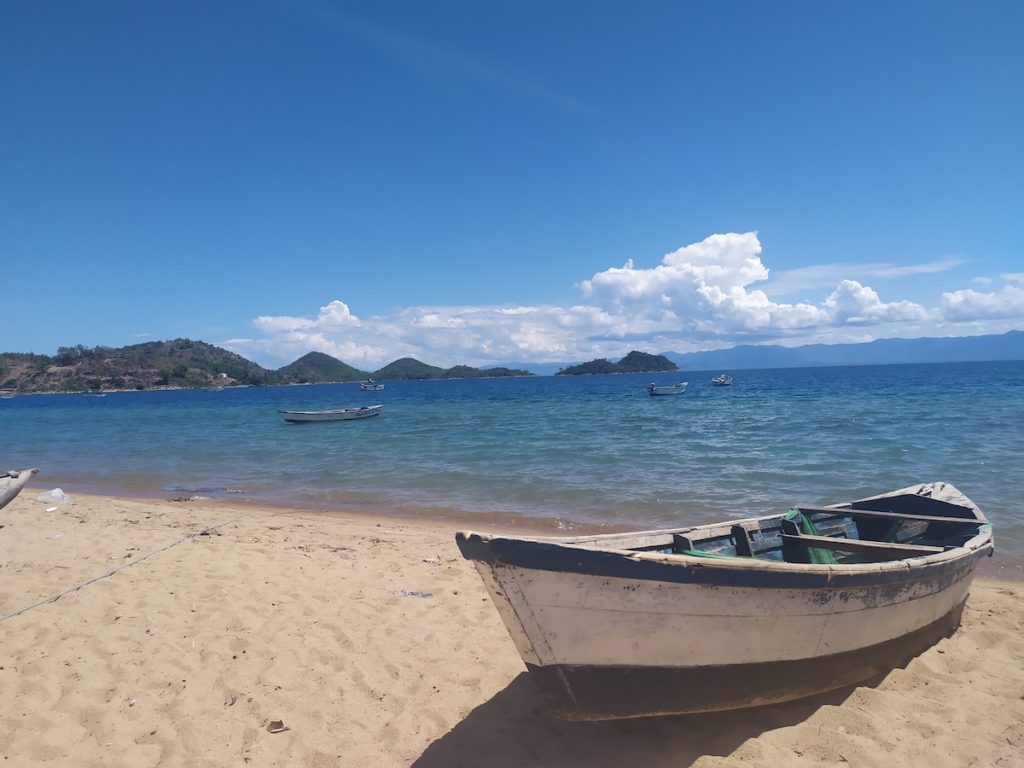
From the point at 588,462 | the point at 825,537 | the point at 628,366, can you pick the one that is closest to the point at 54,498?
the point at 588,462

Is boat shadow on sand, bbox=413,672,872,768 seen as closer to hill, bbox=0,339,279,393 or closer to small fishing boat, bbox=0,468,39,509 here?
small fishing boat, bbox=0,468,39,509

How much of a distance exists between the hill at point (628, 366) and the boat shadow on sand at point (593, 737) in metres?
175

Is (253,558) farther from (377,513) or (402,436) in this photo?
(402,436)

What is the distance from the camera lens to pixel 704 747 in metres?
3.79

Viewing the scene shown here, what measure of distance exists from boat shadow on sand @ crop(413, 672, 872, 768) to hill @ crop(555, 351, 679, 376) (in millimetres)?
174804

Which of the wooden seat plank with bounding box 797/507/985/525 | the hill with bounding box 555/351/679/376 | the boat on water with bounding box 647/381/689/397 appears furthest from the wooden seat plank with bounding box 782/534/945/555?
the hill with bounding box 555/351/679/376

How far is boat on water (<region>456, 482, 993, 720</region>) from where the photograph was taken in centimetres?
331

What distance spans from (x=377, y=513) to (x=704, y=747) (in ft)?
30.9

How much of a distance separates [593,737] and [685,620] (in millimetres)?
1142

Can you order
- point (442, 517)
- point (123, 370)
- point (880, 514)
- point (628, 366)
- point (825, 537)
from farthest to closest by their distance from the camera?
point (628, 366), point (123, 370), point (442, 517), point (880, 514), point (825, 537)

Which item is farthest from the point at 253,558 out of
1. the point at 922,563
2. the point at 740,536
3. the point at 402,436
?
the point at 402,436

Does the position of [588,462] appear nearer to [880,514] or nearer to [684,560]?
[880,514]

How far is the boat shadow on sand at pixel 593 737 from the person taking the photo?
371 cm

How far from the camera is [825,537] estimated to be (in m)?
5.71
